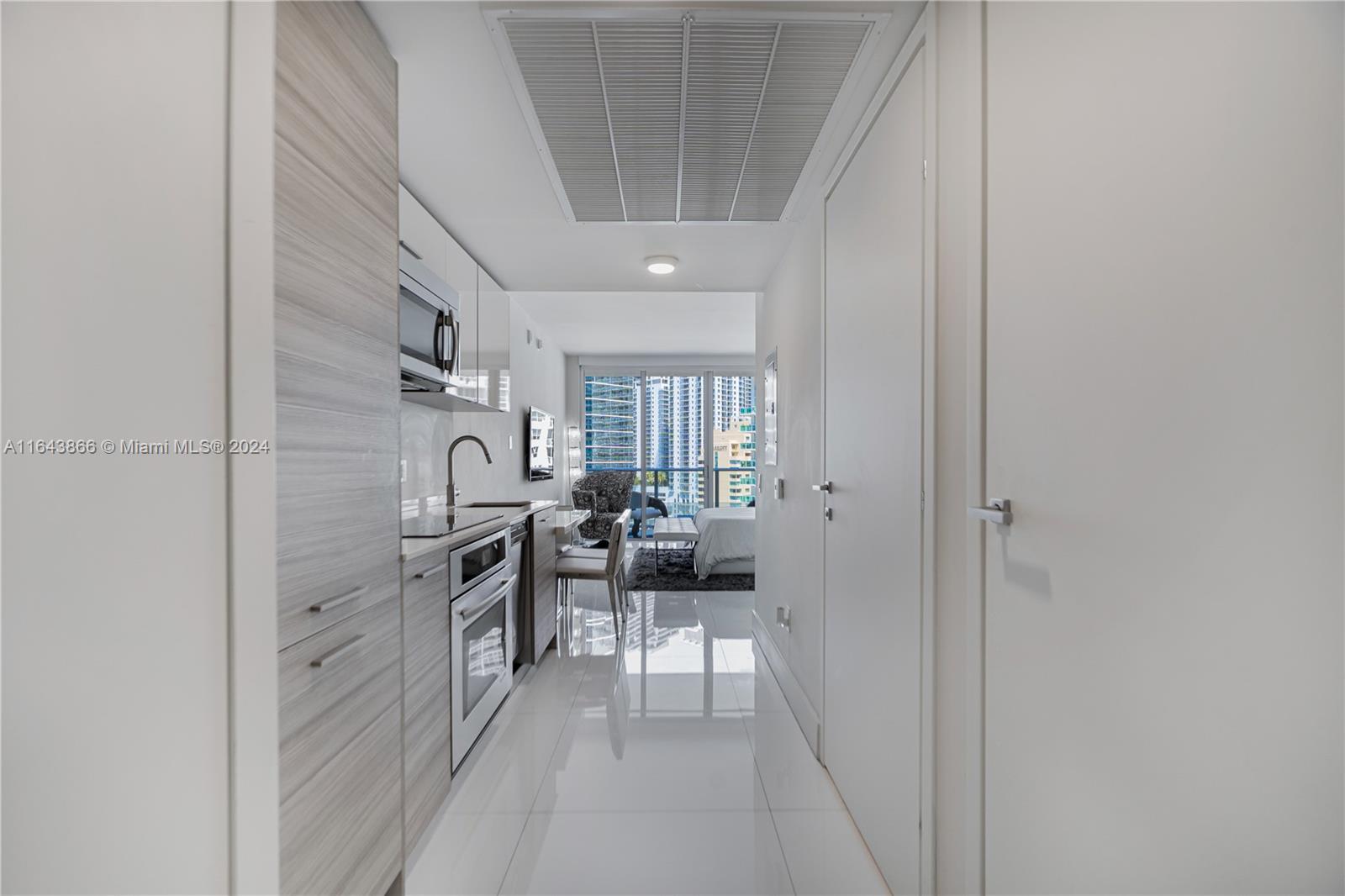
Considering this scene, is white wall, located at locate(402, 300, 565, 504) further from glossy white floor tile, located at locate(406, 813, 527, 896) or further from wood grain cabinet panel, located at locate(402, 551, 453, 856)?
glossy white floor tile, located at locate(406, 813, 527, 896)

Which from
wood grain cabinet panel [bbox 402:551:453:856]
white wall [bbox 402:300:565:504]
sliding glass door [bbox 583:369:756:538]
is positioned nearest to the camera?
wood grain cabinet panel [bbox 402:551:453:856]

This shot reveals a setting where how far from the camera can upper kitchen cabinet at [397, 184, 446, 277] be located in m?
2.32

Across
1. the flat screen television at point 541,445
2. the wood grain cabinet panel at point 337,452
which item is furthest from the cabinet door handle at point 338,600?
the flat screen television at point 541,445

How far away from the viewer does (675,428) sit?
27.5 ft

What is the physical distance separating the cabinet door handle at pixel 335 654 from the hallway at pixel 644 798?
0.78 metres

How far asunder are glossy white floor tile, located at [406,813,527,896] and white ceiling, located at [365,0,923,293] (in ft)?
7.54

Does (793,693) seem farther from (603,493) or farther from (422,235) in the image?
(603,493)

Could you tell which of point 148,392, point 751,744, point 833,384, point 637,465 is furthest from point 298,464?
point 637,465

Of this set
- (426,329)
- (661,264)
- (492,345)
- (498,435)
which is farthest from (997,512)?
(498,435)

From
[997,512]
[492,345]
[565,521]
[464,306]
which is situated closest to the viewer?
[997,512]

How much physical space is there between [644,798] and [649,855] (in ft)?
0.96

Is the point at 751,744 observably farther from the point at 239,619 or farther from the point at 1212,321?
the point at 1212,321

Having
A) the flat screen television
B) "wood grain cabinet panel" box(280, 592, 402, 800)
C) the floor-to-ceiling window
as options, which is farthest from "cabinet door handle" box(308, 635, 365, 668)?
the floor-to-ceiling window

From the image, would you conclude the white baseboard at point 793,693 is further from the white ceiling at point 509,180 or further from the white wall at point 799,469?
the white ceiling at point 509,180
